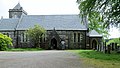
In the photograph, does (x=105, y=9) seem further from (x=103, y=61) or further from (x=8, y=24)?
(x=8, y=24)

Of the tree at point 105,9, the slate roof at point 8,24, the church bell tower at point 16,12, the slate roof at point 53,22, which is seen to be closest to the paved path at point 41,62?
the tree at point 105,9

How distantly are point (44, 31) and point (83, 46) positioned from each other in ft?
34.6

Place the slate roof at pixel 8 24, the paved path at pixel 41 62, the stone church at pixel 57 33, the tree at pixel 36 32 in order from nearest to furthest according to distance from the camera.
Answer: the paved path at pixel 41 62 → the tree at pixel 36 32 → the stone church at pixel 57 33 → the slate roof at pixel 8 24

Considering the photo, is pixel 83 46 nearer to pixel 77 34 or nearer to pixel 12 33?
pixel 77 34

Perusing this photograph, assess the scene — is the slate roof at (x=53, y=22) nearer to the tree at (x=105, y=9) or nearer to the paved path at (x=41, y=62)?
the tree at (x=105, y=9)

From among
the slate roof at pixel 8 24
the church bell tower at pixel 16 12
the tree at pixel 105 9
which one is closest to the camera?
the tree at pixel 105 9

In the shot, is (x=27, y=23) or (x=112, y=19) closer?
(x=112, y=19)

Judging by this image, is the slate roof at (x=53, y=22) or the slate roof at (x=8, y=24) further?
the slate roof at (x=8, y=24)

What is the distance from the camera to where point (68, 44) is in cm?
6788

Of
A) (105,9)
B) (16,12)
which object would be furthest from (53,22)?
(105,9)

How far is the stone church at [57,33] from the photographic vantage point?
67062 millimetres

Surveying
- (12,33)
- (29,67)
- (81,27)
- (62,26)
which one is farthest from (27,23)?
(29,67)

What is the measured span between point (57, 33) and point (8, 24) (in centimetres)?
1377

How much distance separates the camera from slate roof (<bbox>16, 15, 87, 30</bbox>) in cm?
6838
